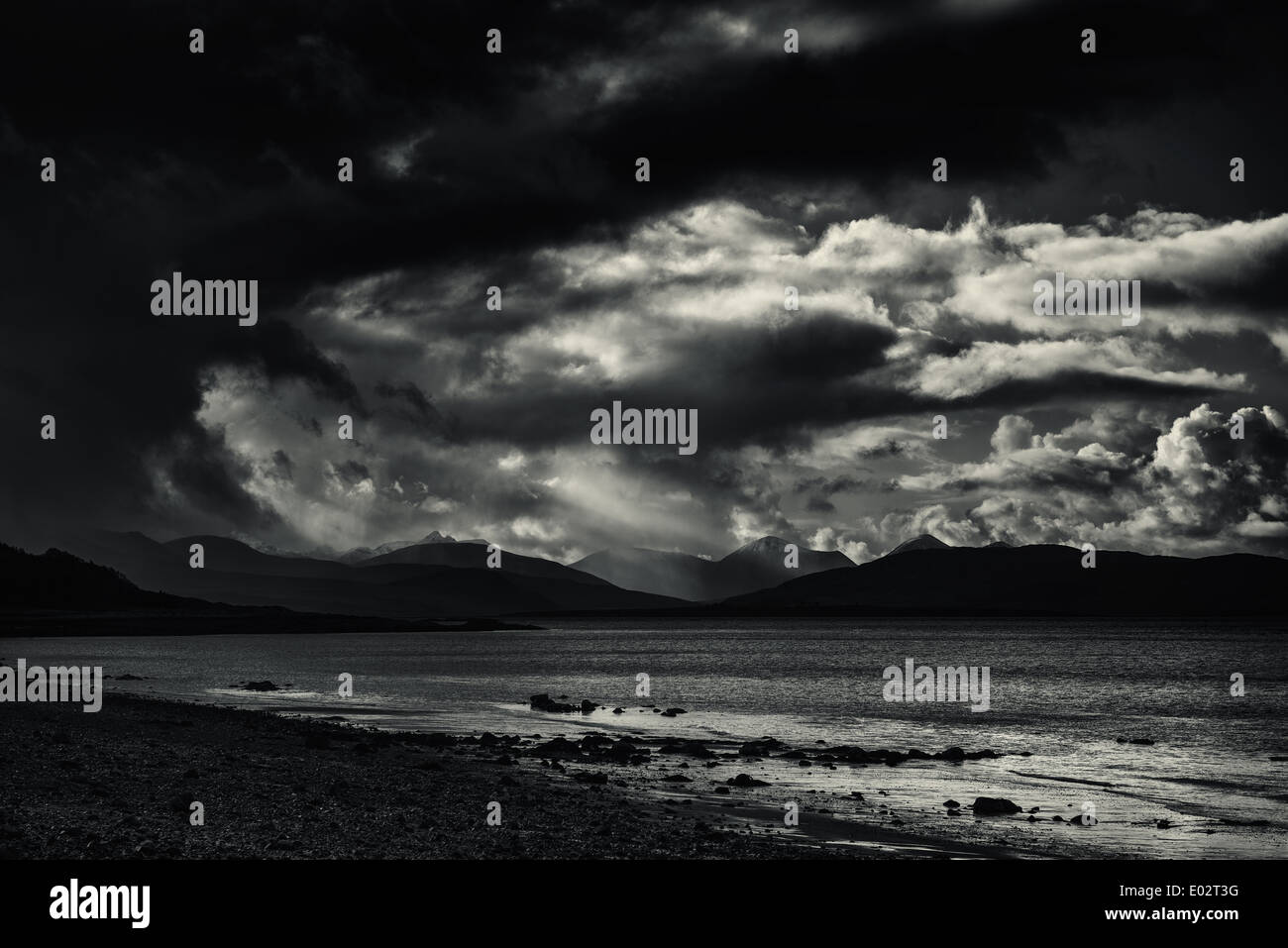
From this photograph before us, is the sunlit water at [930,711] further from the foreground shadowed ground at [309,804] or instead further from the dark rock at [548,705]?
the foreground shadowed ground at [309,804]

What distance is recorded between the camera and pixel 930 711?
7125cm

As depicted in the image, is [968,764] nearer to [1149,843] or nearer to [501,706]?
[1149,843]

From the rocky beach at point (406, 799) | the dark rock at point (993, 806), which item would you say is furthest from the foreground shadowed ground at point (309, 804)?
the dark rock at point (993, 806)

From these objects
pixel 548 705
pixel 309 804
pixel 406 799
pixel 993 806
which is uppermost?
pixel 309 804

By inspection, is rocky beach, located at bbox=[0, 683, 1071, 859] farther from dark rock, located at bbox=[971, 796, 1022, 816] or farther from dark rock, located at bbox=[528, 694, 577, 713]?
dark rock, located at bbox=[528, 694, 577, 713]

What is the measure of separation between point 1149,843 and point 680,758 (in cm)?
2037

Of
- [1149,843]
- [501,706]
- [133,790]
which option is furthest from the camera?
[501,706]

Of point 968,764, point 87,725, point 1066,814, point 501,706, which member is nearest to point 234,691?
point 501,706

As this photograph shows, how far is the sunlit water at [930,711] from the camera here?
3453cm

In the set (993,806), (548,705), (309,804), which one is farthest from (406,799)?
(548,705)

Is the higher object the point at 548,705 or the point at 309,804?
the point at 309,804

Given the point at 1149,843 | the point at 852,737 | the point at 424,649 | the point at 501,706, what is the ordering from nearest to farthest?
the point at 1149,843 < the point at 852,737 < the point at 501,706 < the point at 424,649

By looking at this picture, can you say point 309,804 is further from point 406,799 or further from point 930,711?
point 930,711
